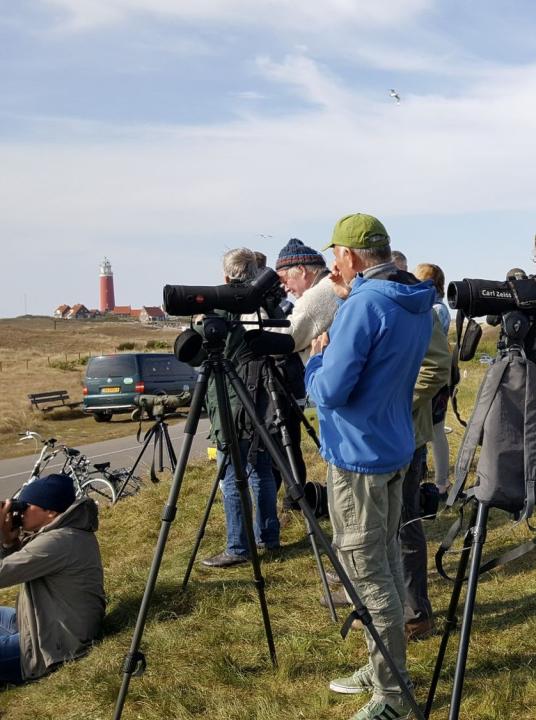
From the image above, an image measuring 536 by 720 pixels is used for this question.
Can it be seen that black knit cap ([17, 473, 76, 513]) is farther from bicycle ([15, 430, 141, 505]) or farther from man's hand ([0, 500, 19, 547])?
bicycle ([15, 430, 141, 505])

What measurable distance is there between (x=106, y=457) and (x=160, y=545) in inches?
488

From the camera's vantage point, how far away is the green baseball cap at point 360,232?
3213 millimetres

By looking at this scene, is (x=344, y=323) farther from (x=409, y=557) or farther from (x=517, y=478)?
(x=409, y=557)

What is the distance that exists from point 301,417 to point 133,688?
6.22 ft

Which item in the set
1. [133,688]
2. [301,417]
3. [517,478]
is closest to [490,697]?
[517,478]

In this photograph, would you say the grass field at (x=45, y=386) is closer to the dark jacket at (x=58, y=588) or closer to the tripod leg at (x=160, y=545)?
the dark jacket at (x=58, y=588)

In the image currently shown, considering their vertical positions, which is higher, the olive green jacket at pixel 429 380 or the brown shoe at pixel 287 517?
the olive green jacket at pixel 429 380

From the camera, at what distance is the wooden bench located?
2538cm

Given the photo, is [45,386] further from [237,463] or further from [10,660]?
[237,463]

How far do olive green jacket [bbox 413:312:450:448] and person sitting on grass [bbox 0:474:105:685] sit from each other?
1.92m

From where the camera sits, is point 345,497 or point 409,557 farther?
point 409,557

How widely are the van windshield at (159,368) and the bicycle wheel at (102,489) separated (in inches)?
435

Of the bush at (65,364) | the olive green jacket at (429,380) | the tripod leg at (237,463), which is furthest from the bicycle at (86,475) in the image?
the bush at (65,364)

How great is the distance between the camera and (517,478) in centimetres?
280
